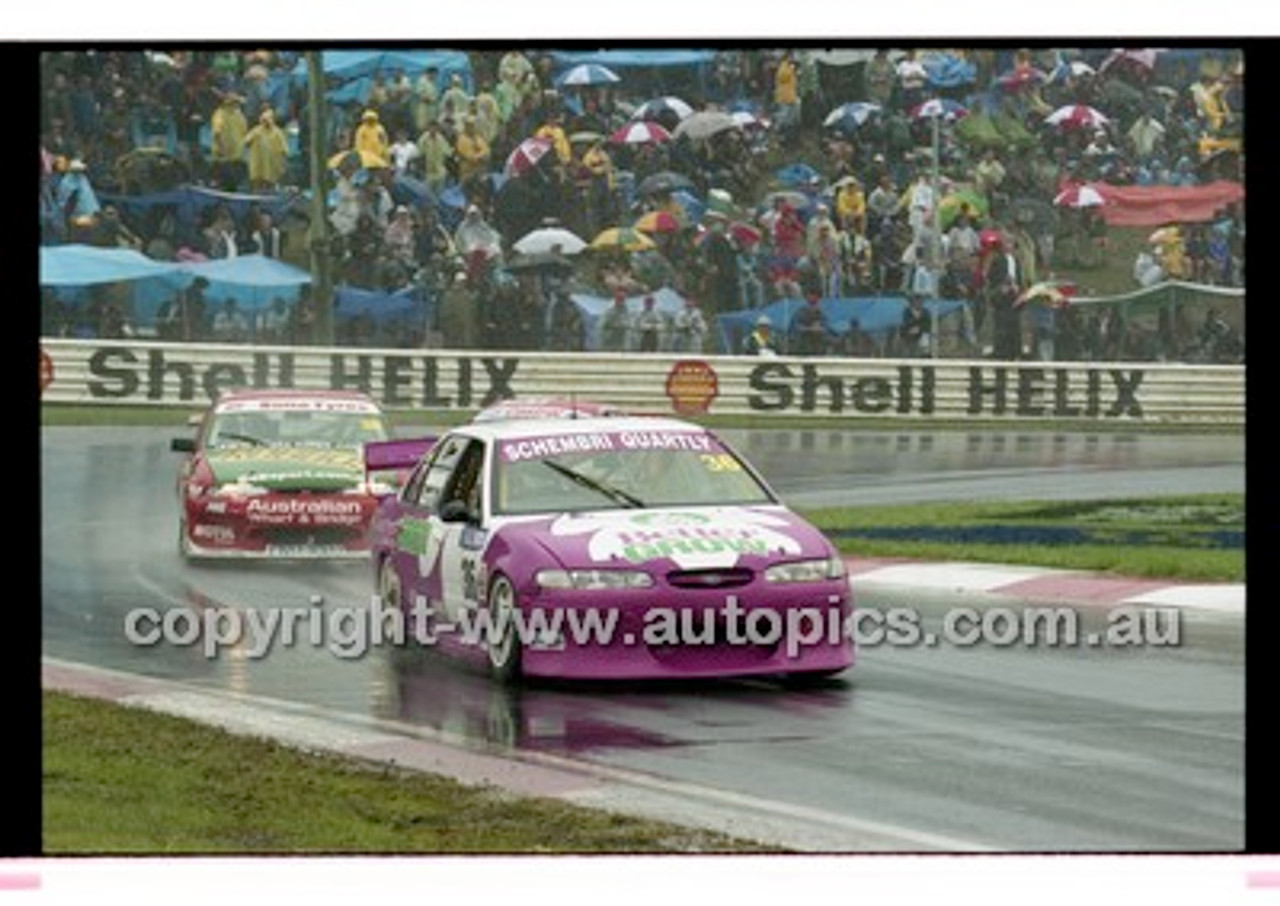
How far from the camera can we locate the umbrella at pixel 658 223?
44.2 feet

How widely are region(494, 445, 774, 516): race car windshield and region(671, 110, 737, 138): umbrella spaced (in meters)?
1.19

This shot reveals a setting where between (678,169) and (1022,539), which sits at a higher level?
(678,169)

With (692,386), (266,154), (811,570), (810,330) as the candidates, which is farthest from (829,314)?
(266,154)

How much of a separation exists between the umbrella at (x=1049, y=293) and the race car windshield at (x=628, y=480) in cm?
120

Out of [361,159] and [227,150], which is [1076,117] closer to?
[361,159]

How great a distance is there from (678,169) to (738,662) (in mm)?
1780

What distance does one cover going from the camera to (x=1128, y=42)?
12562 millimetres

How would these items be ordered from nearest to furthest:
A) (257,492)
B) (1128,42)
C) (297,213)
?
(1128,42), (297,213), (257,492)

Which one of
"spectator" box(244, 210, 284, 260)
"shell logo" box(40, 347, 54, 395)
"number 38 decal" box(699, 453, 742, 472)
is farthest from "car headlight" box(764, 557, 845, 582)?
"shell logo" box(40, 347, 54, 395)

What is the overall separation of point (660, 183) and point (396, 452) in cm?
144

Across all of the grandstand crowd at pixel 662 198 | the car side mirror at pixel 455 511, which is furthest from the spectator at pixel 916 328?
the car side mirror at pixel 455 511

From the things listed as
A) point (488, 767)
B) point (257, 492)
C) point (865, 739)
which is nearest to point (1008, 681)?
point (865, 739)

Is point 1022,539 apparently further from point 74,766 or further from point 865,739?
point 74,766

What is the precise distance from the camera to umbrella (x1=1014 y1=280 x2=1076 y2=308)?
13414mm
